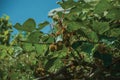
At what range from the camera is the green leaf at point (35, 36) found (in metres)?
1.75

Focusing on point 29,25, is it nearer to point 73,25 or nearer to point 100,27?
point 73,25

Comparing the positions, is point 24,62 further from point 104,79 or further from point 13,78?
point 104,79

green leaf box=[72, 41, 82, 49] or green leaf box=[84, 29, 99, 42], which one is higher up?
green leaf box=[84, 29, 99, 42]

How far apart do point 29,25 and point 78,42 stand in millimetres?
257

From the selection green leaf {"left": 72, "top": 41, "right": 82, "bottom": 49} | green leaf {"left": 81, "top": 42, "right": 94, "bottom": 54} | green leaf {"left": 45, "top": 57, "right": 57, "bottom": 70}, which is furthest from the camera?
green leaf {"left": 45, "top": 57, "right": 57, "bottom": 70}

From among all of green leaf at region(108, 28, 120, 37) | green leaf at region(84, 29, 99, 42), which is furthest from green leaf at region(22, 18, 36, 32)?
green leaf at region(108, 28, 120, 37)

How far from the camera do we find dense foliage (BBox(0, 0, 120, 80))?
5.34 ft

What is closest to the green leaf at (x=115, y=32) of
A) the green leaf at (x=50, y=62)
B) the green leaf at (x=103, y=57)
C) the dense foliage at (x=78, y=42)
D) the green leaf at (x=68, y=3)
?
the dense foliage at (x=78, y=42)

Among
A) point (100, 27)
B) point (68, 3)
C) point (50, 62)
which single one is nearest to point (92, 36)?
point (100, 27)

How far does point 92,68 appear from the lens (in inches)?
78.5

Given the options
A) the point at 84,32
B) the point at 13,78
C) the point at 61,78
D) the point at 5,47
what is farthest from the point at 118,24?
the point at 13,78

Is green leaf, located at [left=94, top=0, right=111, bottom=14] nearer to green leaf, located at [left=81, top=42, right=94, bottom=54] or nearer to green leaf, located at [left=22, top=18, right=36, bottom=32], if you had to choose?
green leaf, located at [left=81, top=42, right=94, bottom=54]

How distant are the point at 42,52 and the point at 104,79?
1.25ft

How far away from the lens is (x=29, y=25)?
1716mm
